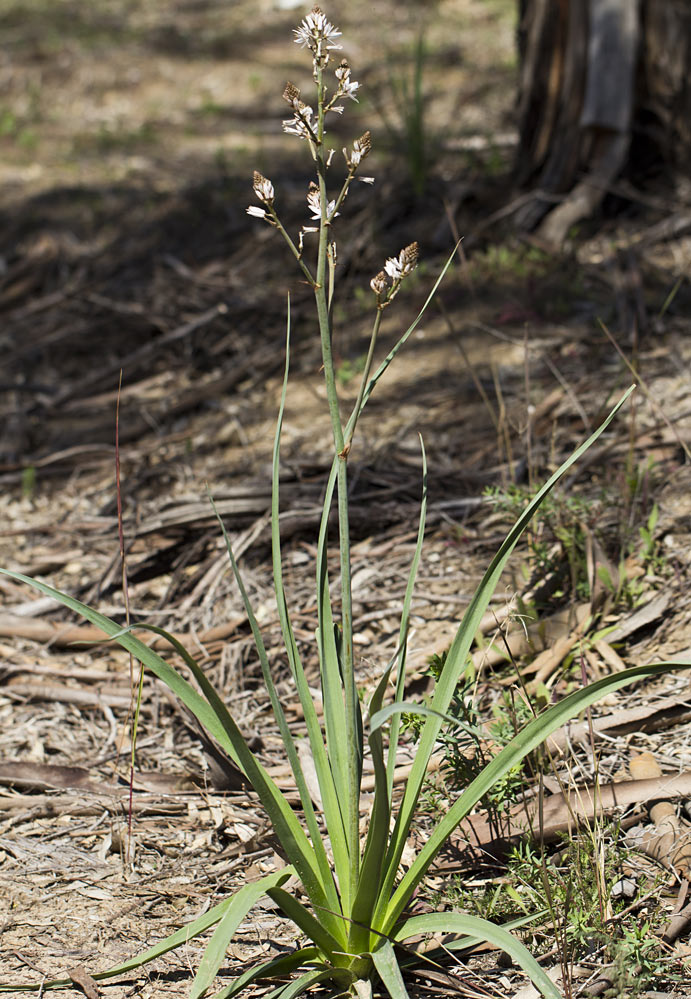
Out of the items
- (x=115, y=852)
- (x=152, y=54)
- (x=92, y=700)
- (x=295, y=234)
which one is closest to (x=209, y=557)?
(x=92, y=700)

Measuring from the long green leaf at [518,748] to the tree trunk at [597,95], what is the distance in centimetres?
324

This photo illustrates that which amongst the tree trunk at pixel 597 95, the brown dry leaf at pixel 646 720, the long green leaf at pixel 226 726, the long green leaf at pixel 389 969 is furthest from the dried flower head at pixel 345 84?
the tree trunk at pixel 597 95

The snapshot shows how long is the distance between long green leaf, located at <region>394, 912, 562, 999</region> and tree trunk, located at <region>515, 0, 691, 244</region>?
3.43 metres

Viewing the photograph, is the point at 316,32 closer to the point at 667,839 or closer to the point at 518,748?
the point at 518,748

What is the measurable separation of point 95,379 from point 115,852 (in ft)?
8.98

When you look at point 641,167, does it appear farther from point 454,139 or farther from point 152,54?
point 152,54

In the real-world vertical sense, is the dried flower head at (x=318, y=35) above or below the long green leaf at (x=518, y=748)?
above

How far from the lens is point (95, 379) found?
4383 mm

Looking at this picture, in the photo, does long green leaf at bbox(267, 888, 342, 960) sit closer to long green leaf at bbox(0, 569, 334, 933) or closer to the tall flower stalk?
long green leaf at bbox(0, 569, 334, 933)

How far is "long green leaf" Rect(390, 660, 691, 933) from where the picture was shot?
1455 millimetres

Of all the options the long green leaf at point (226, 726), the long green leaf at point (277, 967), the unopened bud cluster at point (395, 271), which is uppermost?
the unopened bud cluster at point (395, 271)

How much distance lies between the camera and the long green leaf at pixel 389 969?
1452mm

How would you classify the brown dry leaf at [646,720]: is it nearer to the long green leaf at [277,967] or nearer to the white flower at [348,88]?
the long green leaf at [277,967]

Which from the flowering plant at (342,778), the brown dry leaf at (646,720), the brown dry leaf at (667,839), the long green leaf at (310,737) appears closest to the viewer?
the flowering plant at (342,778)
